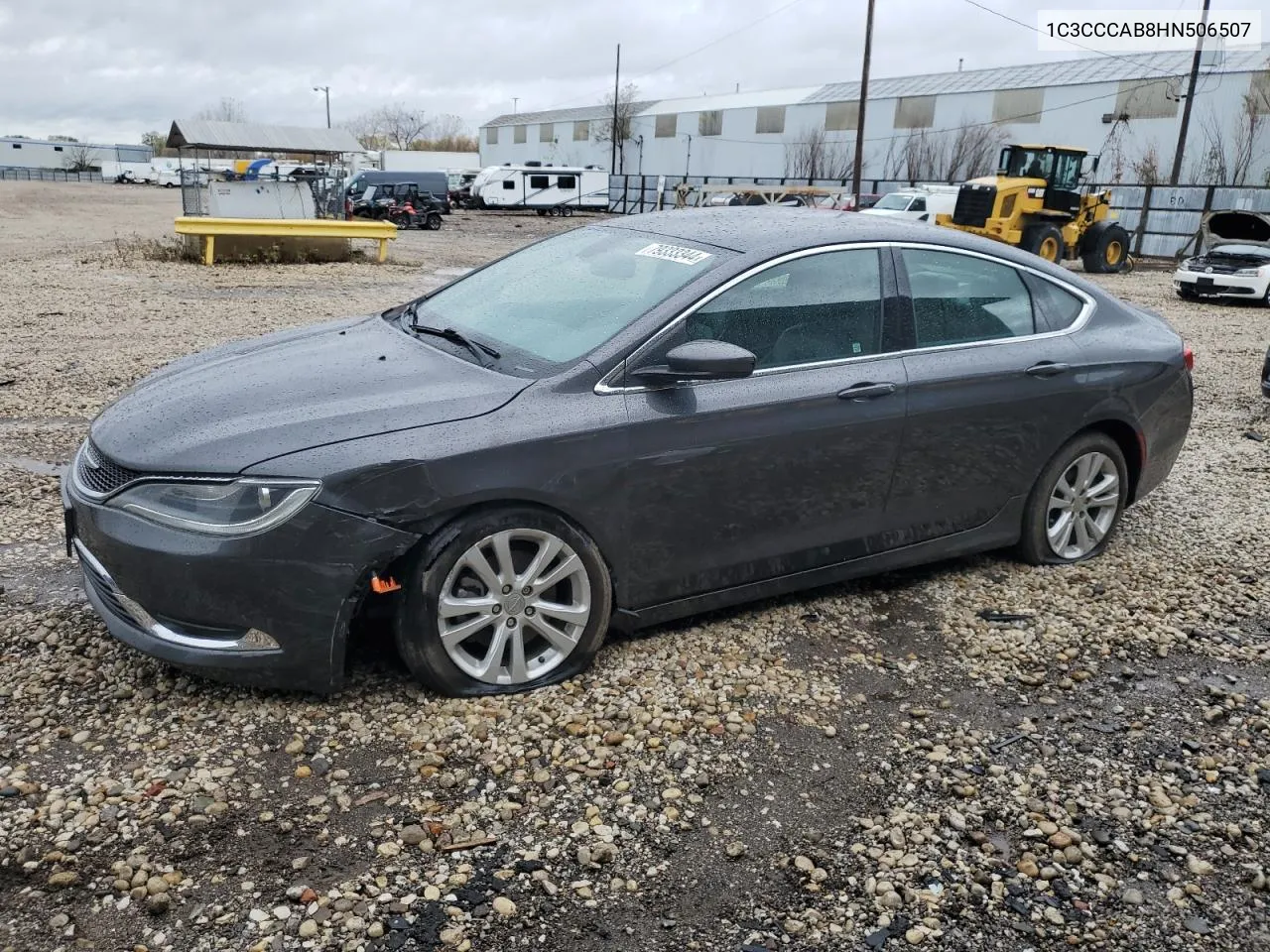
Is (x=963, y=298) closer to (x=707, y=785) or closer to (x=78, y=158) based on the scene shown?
(x=707, y=785)

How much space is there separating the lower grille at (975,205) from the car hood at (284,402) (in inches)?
865

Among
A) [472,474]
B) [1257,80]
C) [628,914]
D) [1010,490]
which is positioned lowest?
[628,914]

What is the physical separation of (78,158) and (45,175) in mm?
9166

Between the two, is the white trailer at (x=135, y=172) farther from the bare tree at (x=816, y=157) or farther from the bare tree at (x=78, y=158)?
the bare tree at (x=816, y=157)

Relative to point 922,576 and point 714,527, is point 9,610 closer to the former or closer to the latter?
point 714,527

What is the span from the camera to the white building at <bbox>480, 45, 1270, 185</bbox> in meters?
41.6

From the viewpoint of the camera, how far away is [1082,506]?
4.81 meters

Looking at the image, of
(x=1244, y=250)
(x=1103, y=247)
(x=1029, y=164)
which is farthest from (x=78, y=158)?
(x=1244, y=250)

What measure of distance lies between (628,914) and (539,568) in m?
1.17

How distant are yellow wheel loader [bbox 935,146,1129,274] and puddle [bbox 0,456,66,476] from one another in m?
20.3

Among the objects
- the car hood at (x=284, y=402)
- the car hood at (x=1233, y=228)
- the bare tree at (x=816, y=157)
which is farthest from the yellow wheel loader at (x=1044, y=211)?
the bare tree at (x=816, y=157)

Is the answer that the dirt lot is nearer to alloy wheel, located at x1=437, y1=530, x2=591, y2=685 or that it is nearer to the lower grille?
alloy wheel, located at x1=437, y1=530, x2=591, y2=685

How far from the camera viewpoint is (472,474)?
3.20 m

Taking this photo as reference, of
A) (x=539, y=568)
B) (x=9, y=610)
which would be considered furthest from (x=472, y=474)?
(x=9, y=610)
